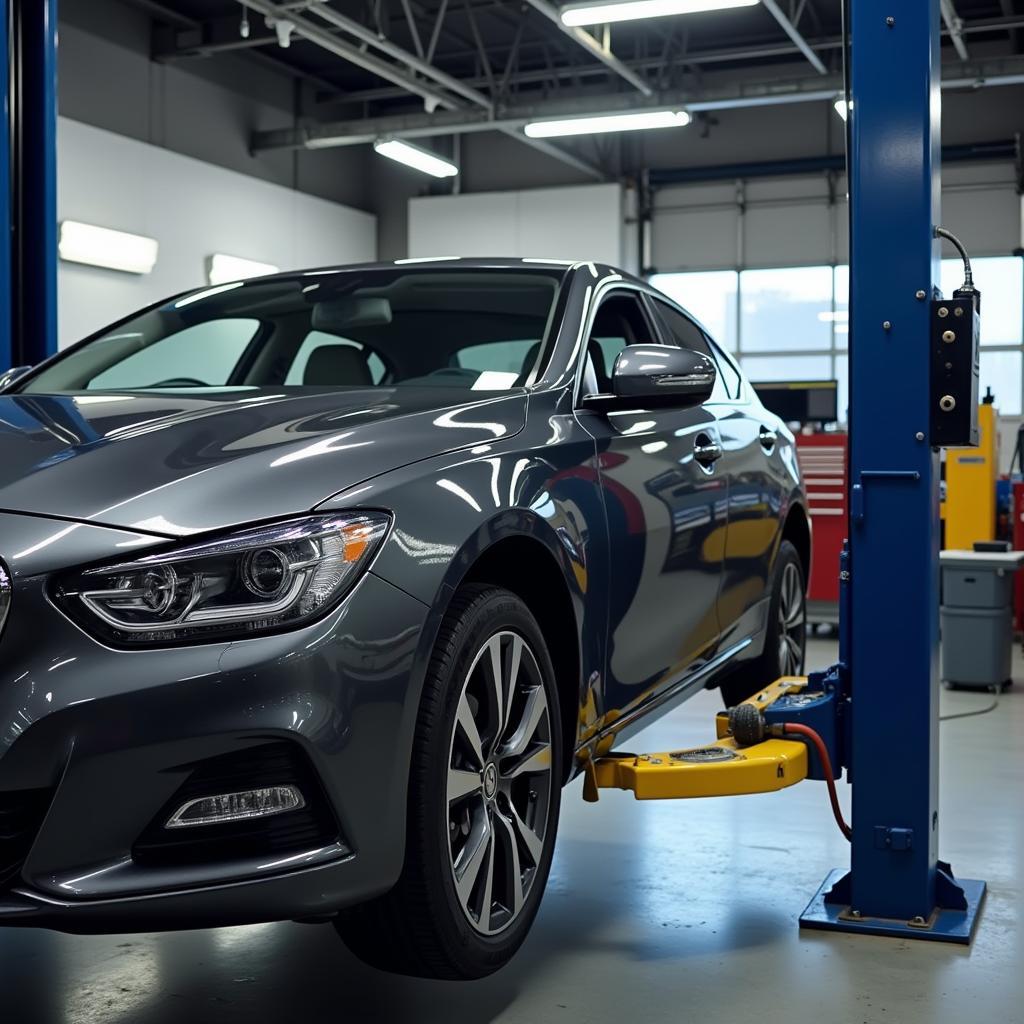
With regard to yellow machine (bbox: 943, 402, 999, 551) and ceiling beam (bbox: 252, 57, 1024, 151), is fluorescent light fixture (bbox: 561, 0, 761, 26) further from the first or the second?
yellow machine (bbox: 943, 402, 999, 551)

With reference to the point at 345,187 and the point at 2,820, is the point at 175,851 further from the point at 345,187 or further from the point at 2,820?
the point at 345,187

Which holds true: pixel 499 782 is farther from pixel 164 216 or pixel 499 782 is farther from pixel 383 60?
pixel 383 60

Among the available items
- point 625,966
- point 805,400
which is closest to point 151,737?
point 625,966

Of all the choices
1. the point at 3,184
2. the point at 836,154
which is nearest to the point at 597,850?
the point at 3,184

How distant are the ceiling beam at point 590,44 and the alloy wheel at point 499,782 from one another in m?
9.07

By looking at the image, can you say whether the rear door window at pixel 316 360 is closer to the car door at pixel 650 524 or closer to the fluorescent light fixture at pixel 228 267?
the car door at pixel 650 524

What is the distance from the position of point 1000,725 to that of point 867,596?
301 centimetres

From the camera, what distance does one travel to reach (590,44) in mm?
12352

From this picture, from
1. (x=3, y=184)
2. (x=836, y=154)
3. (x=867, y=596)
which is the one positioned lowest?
(x=867, y=596)

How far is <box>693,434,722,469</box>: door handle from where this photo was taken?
3.30 m

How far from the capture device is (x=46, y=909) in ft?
5.42

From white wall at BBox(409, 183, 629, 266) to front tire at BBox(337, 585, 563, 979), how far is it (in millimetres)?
14548

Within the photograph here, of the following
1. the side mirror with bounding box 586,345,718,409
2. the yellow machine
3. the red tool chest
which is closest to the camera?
the side mirror with bounding box 586,345,718,409

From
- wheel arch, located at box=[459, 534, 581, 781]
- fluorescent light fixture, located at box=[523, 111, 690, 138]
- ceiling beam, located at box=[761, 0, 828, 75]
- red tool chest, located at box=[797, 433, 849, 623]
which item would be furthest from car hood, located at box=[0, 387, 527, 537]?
Answer: fluorescent light fixture, located at box=[523, 111, 690, 138]
